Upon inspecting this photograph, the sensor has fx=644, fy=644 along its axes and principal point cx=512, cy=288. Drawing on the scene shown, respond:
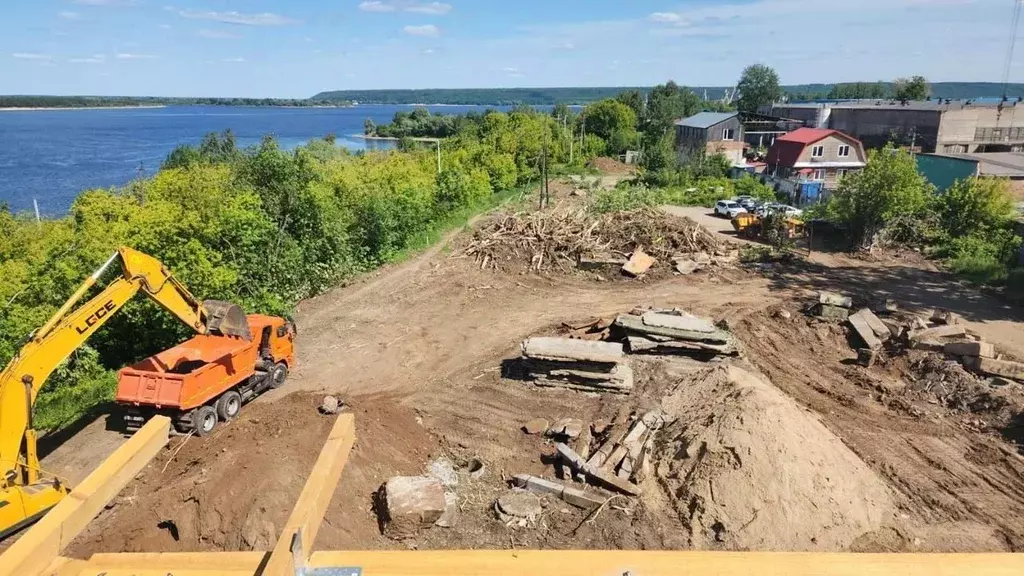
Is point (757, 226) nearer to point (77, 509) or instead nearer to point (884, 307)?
point (884, 307)

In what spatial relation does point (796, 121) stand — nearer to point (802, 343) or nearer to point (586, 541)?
point (802, 343)

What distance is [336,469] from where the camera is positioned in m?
2.33

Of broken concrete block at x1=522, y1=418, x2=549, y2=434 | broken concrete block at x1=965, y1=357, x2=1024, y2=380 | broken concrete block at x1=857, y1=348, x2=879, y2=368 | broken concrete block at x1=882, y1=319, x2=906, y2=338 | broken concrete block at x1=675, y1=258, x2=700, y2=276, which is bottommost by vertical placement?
broken concrete block at x1=522, y1=418, x2=549, y2=434

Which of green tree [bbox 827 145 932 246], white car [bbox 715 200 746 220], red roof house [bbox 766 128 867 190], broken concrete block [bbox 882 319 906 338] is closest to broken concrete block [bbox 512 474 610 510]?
broken concrete block [bbox 882 319 906 338]

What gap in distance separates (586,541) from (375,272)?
1724 cm

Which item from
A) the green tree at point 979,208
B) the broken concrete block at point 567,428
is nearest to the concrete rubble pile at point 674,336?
the broken concrete block at point 567,428

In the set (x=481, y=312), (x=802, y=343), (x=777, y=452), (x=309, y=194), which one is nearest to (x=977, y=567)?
(x=777, y=452)

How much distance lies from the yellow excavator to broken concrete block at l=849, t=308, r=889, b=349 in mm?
17341

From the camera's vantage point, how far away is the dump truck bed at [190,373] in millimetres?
13055

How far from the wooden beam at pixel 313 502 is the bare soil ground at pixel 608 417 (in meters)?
7.98

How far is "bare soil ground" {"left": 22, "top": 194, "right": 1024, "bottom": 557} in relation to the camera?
10.3 m

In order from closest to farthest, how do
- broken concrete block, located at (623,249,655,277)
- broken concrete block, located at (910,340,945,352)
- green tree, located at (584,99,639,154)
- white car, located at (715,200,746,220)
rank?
1. broken concrete block, located at (910,340,945,352)
2. broken concrete block, located at (623,249,655,277)
3. white car, located at (715,200,746,220)
4. green tree, located at (584,99,639,154)

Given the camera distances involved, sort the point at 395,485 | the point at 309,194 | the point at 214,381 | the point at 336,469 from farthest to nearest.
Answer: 1. the point at 309,194
2. the point at 214,381
3. the point at 395,485
4. the point at 336,469

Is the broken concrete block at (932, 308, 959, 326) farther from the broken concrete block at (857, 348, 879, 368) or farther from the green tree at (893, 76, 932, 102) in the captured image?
the green tree at (893, 76, 932, 102)
